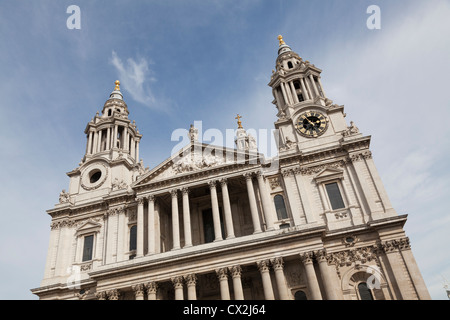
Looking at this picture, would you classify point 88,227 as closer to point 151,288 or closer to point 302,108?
point 151,288

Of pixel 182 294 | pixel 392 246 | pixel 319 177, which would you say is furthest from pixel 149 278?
pixel 392 246

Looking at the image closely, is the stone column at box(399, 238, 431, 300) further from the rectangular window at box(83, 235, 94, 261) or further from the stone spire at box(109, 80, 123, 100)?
the stone spire at box(109, 80, 123, 100)

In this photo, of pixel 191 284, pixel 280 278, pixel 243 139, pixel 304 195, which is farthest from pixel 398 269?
pixel 243 139

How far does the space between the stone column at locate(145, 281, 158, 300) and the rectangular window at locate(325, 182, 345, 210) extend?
632 inches

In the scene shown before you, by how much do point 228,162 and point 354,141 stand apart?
11.7 meters

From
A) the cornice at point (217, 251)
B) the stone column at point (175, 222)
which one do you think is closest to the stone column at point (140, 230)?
the cornice at point (217, 251)

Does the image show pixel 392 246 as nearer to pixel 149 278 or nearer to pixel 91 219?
pixel 149 278

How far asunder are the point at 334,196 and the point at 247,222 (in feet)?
26.6

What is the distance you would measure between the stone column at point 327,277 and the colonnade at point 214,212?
4.36 m

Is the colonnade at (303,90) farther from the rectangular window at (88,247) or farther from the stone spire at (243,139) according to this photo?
the rectangular window at (88,247)

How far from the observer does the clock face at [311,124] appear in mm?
34969

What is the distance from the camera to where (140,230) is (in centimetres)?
3138
